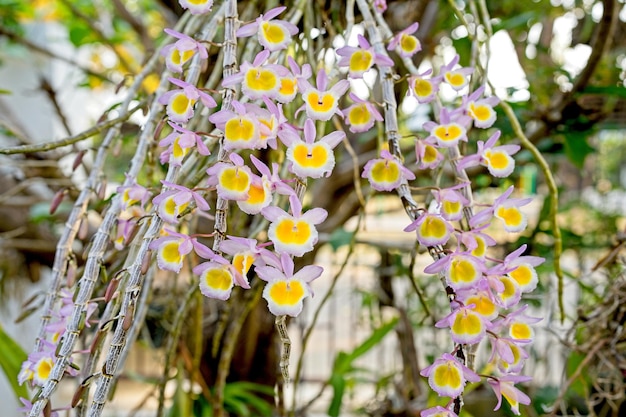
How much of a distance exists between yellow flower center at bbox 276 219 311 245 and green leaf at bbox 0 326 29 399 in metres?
0.36

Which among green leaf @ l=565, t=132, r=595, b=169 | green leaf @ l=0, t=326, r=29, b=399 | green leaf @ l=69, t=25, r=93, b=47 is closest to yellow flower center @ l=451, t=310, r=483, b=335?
green leaf @ l=0, t=326, r=29, b=399

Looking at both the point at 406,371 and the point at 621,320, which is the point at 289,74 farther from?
the point at 406,371

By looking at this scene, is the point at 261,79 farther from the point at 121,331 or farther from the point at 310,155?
the point at 121,331

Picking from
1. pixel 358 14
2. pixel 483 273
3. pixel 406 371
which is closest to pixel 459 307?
pixel 483 273

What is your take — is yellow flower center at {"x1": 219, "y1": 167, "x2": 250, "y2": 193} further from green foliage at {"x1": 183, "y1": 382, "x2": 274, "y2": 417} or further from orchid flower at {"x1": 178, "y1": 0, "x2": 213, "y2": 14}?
green foliage at {"x1": 183, "y1": 382, "x2": 274, "y2": 417}

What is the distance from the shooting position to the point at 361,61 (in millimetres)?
409

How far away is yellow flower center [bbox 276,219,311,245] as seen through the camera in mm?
315

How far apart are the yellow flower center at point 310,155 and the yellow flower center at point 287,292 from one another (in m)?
0.06

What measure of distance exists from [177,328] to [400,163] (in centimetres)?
25

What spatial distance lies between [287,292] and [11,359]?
0.38m

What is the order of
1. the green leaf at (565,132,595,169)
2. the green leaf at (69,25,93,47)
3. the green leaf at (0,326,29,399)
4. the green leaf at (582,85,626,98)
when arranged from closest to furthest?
the green leaf at (0,326,29,399), the green leaf at (582,85,626,98), the green leaf at (565,132,595,169), the green leaf at (69,25,93,47)

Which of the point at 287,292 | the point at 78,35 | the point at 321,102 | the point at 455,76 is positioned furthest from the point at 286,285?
the point at 78,35

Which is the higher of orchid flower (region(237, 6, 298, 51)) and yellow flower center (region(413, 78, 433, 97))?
orchid flower (region(237, 6, 298, 51))

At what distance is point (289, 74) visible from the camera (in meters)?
0.35
